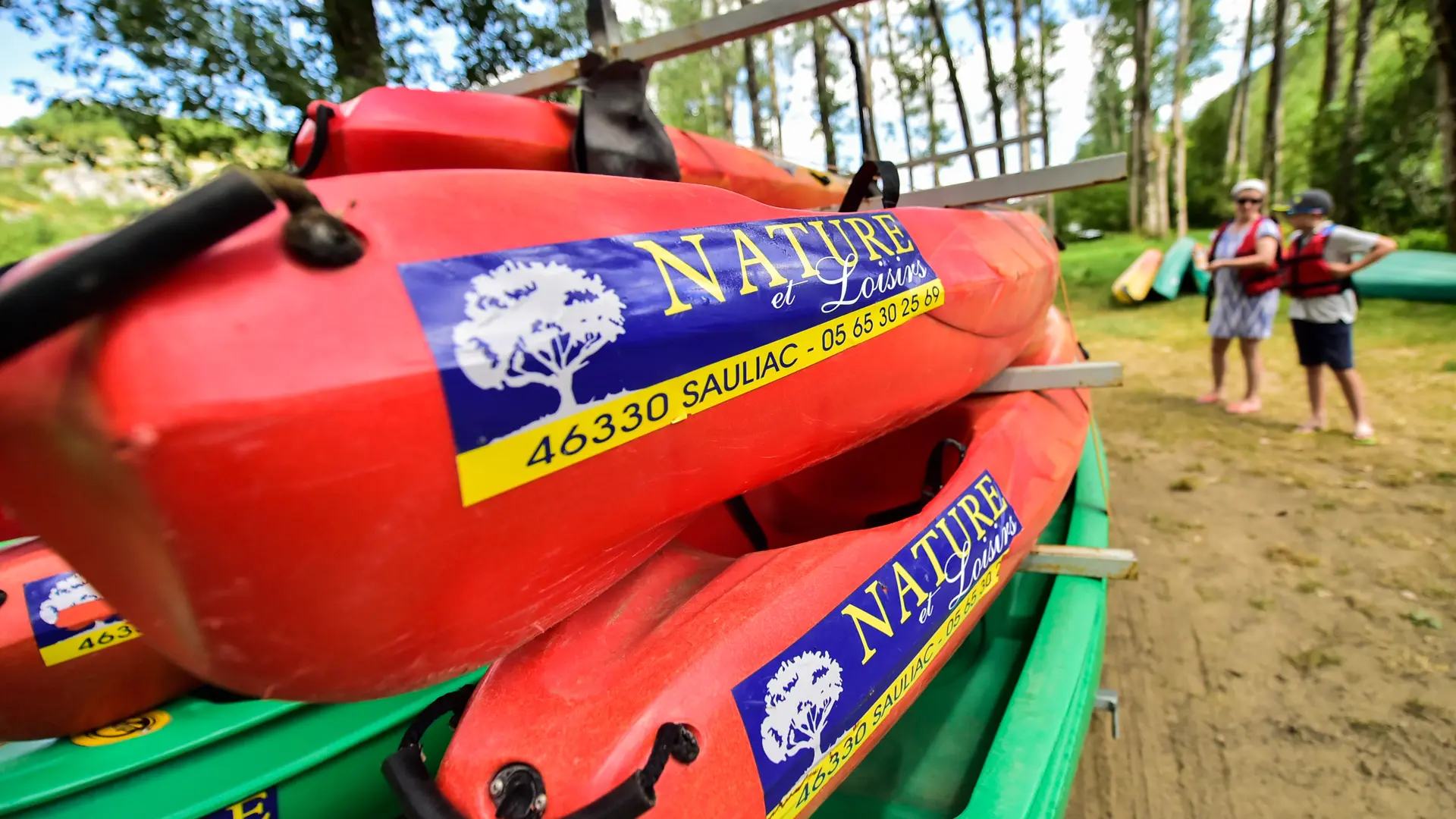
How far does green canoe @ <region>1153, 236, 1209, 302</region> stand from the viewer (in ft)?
29.2

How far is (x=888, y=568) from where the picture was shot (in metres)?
1.23

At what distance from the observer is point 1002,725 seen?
148cm

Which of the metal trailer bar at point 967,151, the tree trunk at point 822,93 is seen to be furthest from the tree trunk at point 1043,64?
the metal trailer bar at point 967,151

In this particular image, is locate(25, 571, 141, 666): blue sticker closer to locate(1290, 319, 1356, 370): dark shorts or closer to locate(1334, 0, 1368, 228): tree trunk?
locate(1290, 319, 1356, 370): dark shorts

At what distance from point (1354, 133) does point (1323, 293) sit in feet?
30.5

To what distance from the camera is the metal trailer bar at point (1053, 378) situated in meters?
2.04

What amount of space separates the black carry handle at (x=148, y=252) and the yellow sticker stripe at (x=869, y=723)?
92cm

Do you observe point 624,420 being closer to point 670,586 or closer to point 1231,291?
point 670,586

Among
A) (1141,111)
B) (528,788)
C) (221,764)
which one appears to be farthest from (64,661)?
(1141,111)

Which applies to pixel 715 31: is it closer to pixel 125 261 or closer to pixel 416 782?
pixel 125 261

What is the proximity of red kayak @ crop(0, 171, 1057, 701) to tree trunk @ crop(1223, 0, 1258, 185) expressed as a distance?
2190 centimetres

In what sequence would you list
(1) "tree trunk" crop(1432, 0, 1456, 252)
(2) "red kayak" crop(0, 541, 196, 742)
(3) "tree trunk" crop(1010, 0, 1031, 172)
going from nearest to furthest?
1. (2) "red kayak" crop(0, 541, 196, 742)
2. (1) "tree trunk" crop(1432, 0, 1456, 252)
3. (3) "tree trunk" crop(1010, 0, 1031, 172)

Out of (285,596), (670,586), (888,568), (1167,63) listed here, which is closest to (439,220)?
(285,596)

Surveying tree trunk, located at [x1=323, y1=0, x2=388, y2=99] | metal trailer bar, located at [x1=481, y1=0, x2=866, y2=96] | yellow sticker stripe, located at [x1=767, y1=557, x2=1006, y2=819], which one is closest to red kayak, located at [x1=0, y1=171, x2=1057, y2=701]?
yellow sticker stripe, located at [x1=767, y1=557, x2=1006, y2=819]
